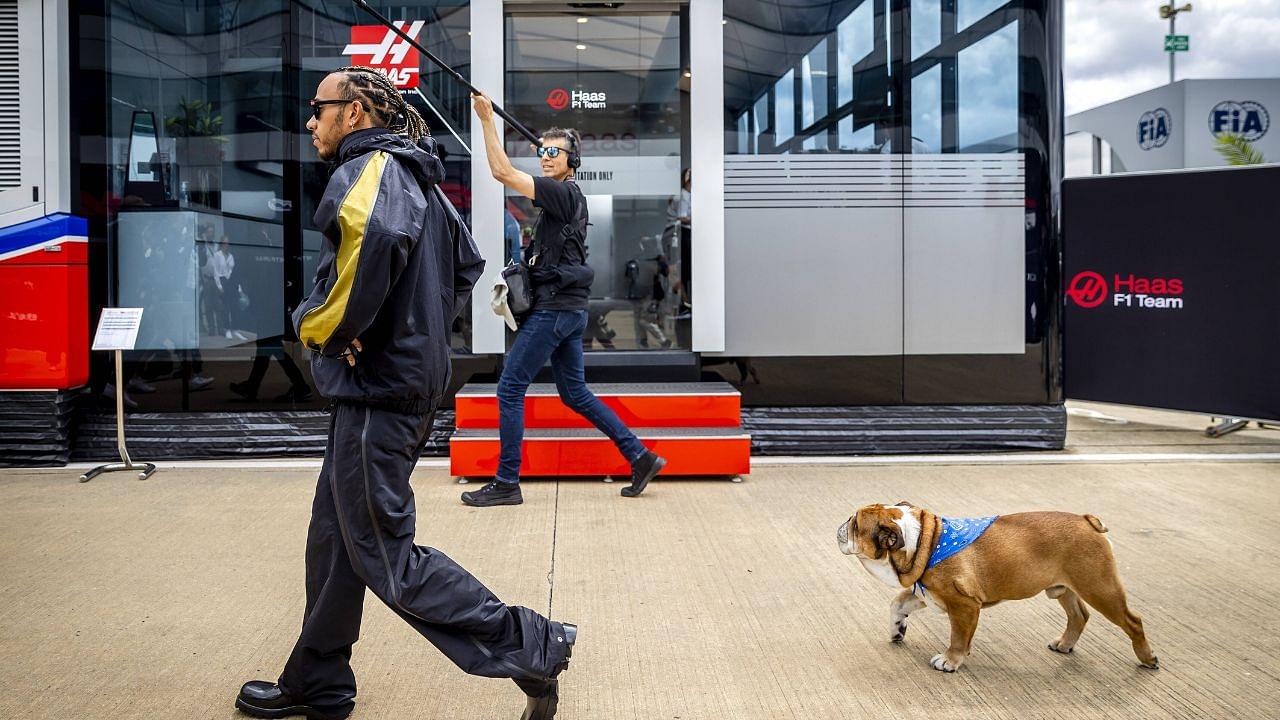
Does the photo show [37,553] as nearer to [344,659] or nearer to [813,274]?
[344,659]

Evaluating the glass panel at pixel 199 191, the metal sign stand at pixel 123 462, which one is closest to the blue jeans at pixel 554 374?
the glass panel at pixel 199 191

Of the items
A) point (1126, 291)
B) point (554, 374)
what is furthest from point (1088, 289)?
point (554, 374)

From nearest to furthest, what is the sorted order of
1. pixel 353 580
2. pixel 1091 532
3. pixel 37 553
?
pixel 353 580 → pixel 1091 532 → pixel 37 553

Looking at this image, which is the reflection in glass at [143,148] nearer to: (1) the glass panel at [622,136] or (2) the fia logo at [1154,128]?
(1) the glass panel at [622,136]

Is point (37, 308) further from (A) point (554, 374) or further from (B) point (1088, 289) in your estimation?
(B) point (1088, 289)

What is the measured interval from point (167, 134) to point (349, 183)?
531 cm

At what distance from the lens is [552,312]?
5656 millimetres

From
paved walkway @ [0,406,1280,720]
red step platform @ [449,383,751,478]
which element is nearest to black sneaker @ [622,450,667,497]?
paved walkway @ [0,406,1280,720]

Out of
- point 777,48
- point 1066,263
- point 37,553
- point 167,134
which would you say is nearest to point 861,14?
point 777,48

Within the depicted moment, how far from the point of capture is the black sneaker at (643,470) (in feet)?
19.5

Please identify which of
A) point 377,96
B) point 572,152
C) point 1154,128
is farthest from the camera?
point 1154,128

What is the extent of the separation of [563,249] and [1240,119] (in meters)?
17.5

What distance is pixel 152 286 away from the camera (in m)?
7.27

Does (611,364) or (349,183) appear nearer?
(349,183)
